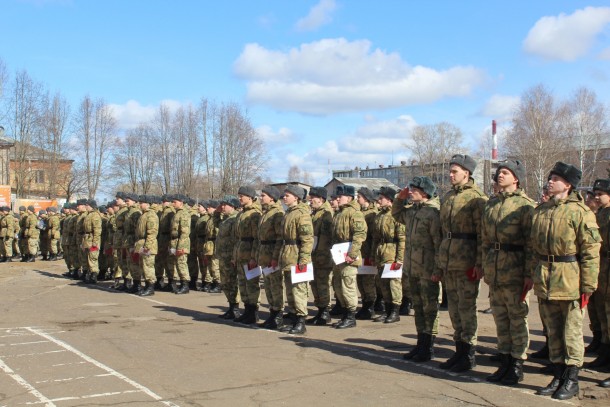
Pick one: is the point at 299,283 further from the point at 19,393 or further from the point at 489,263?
the point at 19,393

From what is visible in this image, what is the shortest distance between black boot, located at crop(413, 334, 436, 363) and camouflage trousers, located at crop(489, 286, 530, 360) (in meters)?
1.20

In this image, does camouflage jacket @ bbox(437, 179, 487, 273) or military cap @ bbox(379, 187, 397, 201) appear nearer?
camouflage jacket @ bbox(437, 179, 487, 273)

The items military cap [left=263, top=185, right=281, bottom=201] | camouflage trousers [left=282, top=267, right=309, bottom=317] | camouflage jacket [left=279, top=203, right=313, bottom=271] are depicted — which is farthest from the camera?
military cap [left=263, top=185, right=281, bottom=201]

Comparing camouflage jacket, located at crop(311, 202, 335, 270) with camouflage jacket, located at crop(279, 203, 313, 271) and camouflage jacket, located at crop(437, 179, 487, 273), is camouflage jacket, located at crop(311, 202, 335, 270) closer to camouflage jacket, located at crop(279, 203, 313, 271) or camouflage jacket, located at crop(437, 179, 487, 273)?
camouflage jacket, located at crop(279, 203, 313, 271)

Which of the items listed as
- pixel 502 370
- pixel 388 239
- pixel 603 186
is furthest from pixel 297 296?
pixel 603 186

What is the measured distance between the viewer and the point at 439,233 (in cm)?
792

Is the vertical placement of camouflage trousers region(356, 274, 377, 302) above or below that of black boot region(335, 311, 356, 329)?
above

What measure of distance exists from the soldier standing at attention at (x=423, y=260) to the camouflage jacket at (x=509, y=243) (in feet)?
3.44

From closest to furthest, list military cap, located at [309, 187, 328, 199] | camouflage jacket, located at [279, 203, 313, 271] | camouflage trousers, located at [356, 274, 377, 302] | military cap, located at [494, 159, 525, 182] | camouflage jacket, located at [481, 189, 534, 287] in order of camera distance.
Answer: camouflage jacket, located at [481, 189, 534, 287] < military cap, located at [494, 159, 525, 182] < camouflage jacket, located at [279, 203, 313, 271] < camouflage trousers, located at [356, 274, 377, 302] < military cap, located at [309, 187, 328, 199]

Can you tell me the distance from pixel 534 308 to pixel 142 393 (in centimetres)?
865

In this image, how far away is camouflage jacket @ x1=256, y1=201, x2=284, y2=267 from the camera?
1027 centimetres

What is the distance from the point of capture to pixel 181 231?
14.9 meters

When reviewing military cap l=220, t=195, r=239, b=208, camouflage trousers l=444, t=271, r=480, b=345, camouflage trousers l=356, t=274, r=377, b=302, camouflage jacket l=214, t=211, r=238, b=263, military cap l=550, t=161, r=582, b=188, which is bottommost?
camouflage trousers l=356, t=274, r=377, b=302

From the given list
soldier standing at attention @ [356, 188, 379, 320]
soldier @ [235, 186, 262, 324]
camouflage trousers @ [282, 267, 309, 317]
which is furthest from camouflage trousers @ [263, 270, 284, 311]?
soldier standing at attention @ [356, 188, 379, 320]
